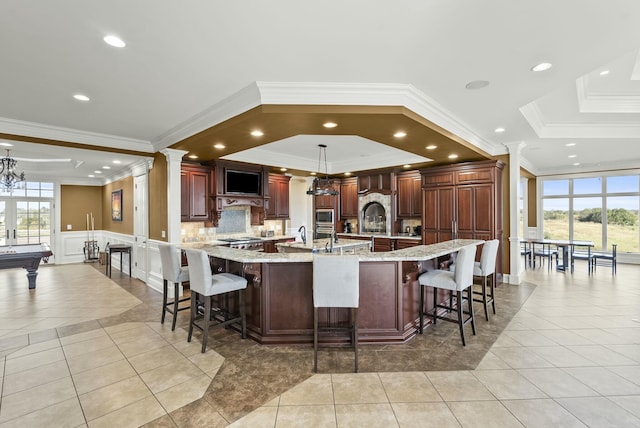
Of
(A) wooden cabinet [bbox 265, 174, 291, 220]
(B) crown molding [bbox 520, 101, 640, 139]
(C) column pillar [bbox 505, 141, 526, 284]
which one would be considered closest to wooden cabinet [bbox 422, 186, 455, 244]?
(C) column pillar [bbox 505, 141, 526, 284]

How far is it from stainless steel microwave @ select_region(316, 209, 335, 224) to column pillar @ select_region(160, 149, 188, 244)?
421cm

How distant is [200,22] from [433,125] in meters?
2.78

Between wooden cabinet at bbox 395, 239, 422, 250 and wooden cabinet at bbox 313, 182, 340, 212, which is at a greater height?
wooden cabinet at bbox 313, 182, 340, 212

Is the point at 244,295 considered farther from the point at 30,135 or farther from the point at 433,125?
the point at 30,135

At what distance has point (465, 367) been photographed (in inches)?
105

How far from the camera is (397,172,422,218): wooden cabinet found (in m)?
6.93

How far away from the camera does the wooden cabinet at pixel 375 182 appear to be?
7.33 meters

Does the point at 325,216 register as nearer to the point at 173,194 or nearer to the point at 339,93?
the point at 173,194

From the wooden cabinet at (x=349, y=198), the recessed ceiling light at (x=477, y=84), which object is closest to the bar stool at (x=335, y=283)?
the recessed ceiling light at (x=477, y=84)

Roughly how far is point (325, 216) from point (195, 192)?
12.2ft

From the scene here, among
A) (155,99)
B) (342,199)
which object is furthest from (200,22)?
(342,199)

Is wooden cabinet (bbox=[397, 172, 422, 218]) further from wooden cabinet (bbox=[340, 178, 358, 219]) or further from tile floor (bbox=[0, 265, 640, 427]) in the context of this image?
tile floor (bbox=[0, 265, 640, 427])

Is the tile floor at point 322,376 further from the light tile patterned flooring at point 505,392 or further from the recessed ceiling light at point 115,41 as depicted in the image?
the recessed ceiling light at point 115,41

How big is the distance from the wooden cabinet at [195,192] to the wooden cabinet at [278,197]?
1.53m
